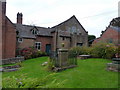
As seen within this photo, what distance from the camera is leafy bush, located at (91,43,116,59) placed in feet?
39.8

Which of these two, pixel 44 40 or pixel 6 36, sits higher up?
pixel 6 36

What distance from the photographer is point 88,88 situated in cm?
448

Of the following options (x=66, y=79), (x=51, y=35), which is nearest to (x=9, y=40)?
(x=51, y=35)

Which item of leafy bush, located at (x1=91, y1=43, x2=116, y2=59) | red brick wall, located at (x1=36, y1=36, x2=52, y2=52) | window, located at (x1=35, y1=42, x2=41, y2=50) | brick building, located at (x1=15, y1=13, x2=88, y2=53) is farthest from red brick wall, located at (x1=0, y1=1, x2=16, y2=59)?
leafy bush, located at (x1=91, y1=43, x2=116, y2=59)

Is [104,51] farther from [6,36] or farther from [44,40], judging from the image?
[6,36]

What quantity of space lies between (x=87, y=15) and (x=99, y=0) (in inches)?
363

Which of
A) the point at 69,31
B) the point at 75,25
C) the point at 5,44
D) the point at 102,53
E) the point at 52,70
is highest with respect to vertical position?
the point at 75,25

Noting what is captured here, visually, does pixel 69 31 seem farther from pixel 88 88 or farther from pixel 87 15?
pixel 88 88

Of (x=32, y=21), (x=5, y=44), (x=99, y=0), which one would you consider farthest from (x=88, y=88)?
(x=32, y=21)

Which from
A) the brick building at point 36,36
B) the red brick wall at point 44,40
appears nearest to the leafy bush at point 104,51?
the brick building at point 36,36

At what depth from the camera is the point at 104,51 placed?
517 inches

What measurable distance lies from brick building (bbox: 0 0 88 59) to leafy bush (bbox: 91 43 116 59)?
10.0 meters

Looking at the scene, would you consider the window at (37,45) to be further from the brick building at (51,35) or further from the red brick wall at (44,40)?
the red brick wall at (44,40)

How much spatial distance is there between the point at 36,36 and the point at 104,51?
43.4ft
